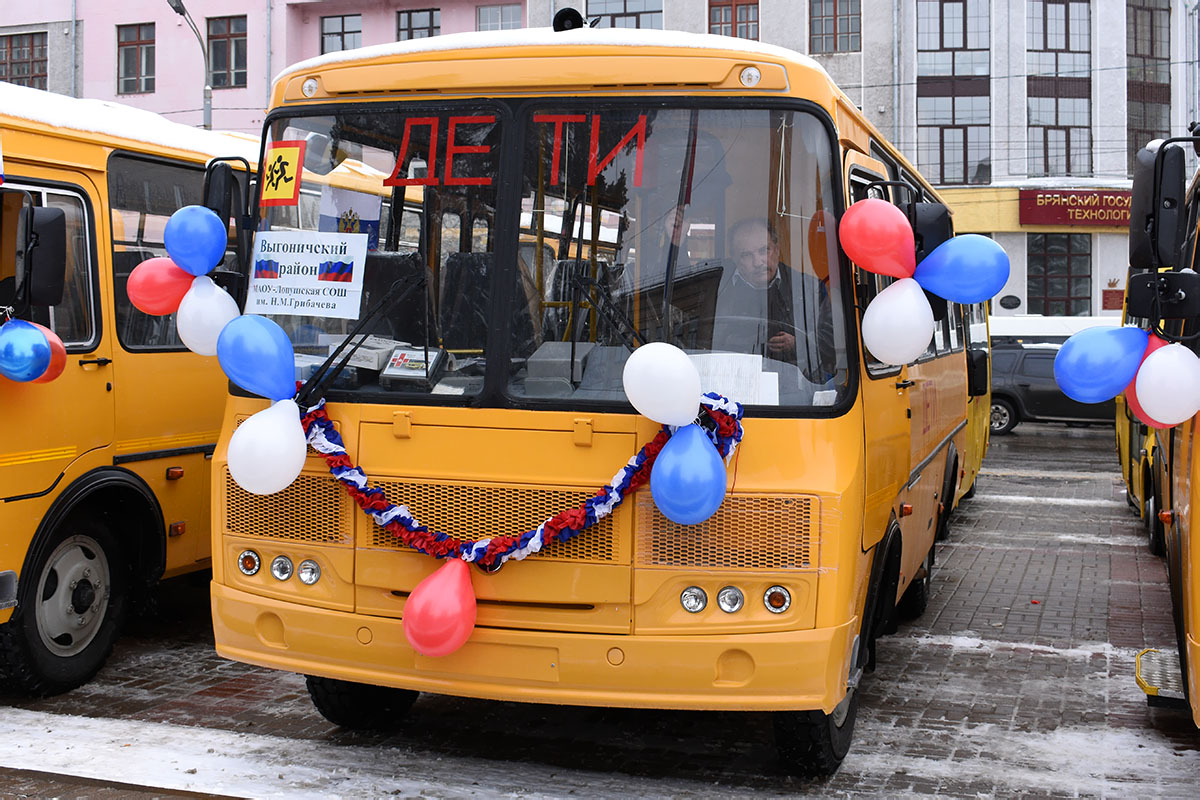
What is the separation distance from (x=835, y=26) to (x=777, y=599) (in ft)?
105

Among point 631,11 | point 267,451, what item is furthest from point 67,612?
point 631,11

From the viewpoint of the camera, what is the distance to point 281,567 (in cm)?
520

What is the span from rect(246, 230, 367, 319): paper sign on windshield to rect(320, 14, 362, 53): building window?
1300 inches

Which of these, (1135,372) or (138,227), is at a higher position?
(138,227)

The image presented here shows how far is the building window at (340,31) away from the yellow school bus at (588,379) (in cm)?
3332

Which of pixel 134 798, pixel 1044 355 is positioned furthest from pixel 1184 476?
pixel 1044 355

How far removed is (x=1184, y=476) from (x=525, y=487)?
2672 mm

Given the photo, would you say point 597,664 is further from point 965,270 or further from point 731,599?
point 965,270

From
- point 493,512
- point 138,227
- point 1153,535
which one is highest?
point 138,227

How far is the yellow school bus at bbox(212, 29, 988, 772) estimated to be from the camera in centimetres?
471

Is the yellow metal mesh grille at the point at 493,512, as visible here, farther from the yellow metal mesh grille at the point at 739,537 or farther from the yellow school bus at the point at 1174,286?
the yellow school bus at the point at 1174,286

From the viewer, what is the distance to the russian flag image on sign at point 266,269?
17.6ft

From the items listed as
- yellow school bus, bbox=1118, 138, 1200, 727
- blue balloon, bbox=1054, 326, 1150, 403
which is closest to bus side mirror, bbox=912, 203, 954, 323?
blue balloon, bbox=1054, 326, 1150, 403

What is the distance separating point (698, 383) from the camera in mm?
4504
